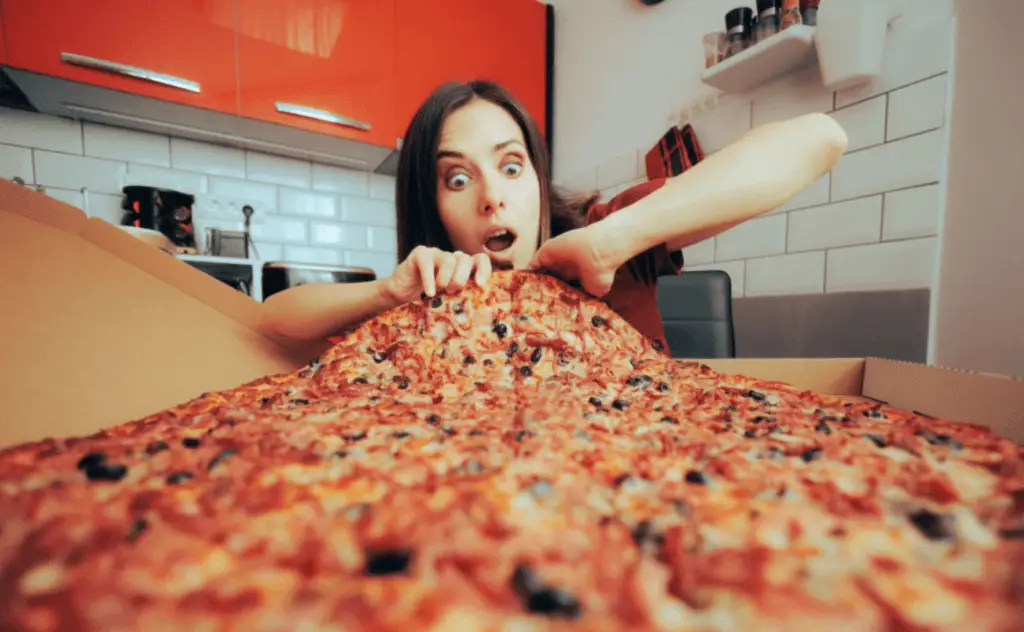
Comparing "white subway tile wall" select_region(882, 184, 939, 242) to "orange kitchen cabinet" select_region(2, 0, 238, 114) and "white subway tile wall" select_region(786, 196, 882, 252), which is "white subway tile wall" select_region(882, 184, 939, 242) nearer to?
"white subway tile wall" select_region(786, 196, 882, 252)

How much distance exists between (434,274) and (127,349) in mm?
424

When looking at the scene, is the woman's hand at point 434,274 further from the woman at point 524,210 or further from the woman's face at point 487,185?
the woman's face at point 487,185

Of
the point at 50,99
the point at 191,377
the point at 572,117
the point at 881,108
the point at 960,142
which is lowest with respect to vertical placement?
the point at 191,377

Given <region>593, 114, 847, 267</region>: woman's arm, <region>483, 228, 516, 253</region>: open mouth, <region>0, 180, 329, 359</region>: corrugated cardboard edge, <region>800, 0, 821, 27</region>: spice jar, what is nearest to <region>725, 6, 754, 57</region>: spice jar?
<region>800, 0, 821, 27</region>: spice jar

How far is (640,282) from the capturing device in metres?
0.97

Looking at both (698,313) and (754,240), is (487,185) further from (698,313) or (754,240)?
(754,240)

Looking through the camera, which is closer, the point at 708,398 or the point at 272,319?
the point at 708,398

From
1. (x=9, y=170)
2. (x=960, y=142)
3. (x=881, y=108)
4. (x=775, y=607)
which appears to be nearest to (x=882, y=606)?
(x=775, y=607)

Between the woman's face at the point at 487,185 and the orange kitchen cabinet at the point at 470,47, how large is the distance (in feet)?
4.35

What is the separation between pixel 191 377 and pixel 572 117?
8.07 ft

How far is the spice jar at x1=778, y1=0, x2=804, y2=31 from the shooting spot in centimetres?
142

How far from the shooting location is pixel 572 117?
2.70 m

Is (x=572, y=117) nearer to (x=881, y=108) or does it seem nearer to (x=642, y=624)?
(x=881, y=108)

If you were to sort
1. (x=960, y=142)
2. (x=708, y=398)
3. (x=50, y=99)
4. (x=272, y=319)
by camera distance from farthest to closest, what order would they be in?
(x=50, y=99) < (x=960, y=142) < (x=272, y=319) < (x=708, y=398)
